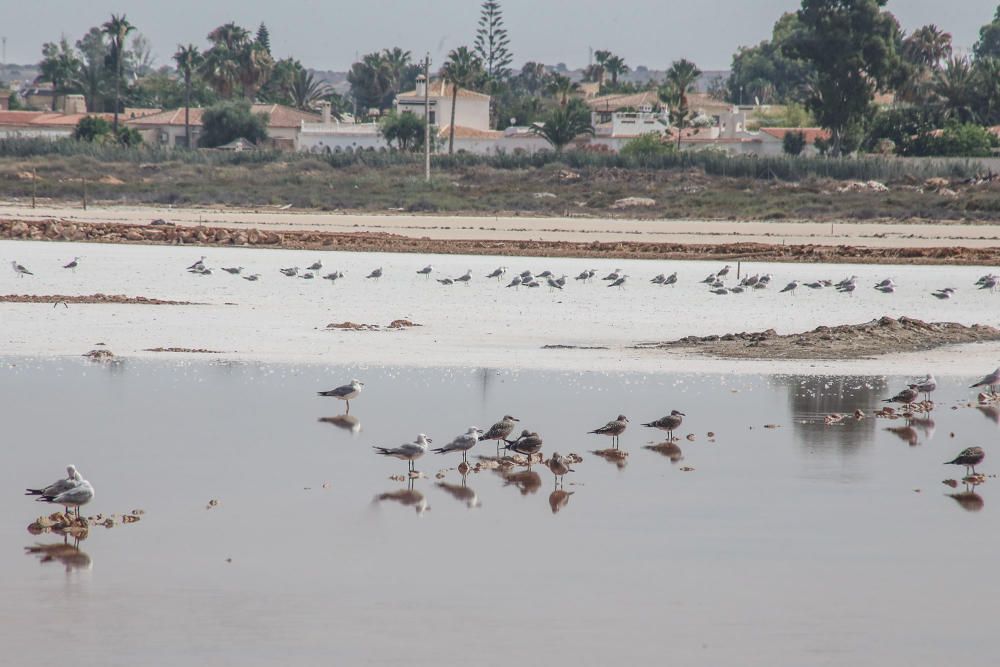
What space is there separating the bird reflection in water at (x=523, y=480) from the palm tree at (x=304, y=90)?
126 m

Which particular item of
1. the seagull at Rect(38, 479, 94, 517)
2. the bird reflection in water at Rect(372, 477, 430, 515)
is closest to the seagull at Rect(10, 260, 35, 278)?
the bird reflection in water at Rect(372, 477, 430, 515)

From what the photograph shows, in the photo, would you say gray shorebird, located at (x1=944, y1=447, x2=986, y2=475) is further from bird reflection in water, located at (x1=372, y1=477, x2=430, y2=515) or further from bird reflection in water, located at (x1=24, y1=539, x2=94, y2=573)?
bird reflection in water, located at (x1=24, y1=539, x2=94, y2=573)

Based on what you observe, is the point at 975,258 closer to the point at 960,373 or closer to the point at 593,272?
the point at 593,272

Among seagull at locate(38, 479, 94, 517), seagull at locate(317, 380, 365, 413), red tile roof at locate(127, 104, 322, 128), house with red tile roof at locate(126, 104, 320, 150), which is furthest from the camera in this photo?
red tile roof at locate(127, 104, 322, 128)

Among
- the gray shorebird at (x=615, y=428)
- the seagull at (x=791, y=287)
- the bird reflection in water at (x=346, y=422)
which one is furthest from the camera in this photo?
the seagull at (x=791, y=287)

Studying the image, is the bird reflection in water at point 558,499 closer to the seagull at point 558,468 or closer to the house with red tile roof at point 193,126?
the seagull at point 558,468

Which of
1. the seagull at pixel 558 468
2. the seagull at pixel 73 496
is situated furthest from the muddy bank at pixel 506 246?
the seagull at pixel 73 496

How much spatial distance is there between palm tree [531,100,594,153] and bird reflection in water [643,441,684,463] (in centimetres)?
8508

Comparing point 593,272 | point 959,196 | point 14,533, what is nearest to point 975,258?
point 593,272

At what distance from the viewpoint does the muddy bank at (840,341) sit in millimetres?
22766

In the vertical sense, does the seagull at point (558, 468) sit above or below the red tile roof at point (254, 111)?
below

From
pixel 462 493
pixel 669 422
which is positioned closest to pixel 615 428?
pixel 669 422

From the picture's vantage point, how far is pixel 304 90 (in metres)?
142

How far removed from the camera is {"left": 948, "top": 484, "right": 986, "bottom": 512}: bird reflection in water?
12945 millimetres
